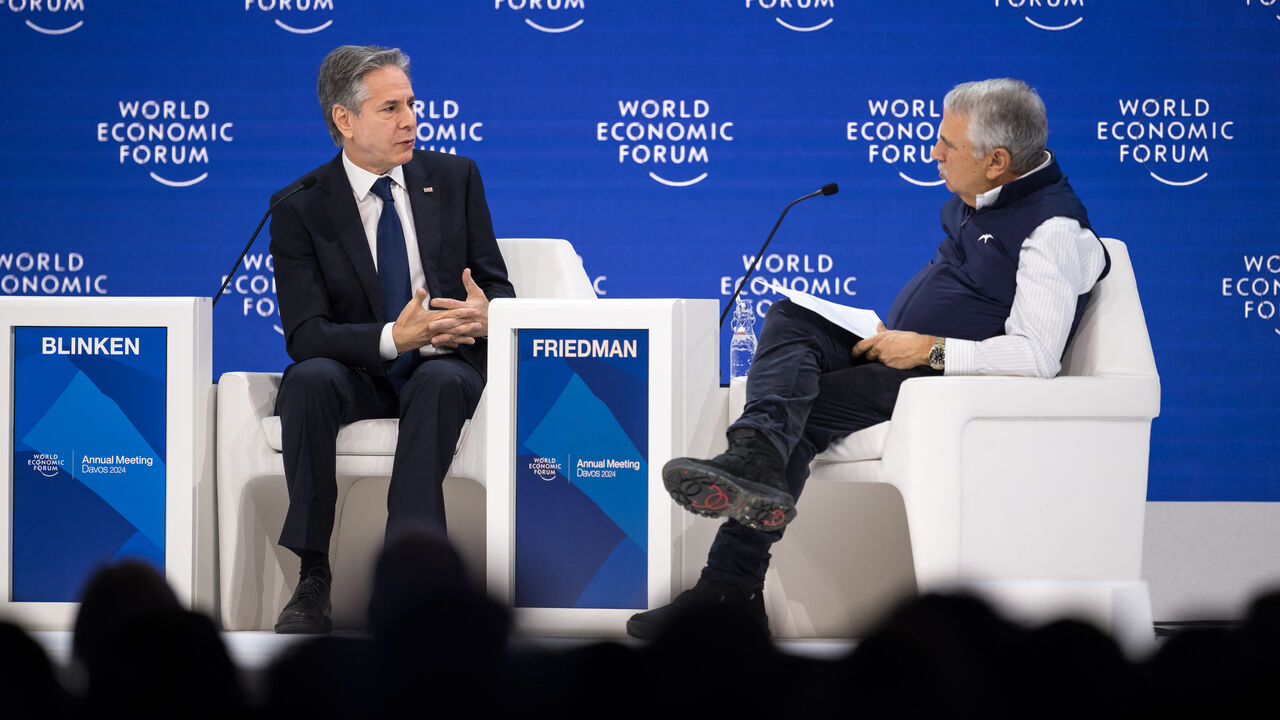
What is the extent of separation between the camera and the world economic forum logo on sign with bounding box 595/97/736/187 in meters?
4.48

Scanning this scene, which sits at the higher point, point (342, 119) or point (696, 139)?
point (696, 139)

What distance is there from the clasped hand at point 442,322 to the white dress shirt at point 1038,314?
3.15 ft

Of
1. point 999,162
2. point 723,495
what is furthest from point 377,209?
point 999,162

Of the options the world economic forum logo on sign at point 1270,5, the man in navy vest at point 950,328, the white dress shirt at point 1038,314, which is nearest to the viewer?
the man in navy vest at point 950,328

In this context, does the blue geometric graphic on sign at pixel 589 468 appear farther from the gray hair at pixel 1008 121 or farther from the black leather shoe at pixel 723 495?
the gray hair at pixel 1008 121

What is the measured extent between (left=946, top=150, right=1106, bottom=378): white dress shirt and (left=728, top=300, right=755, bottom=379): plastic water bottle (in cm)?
181

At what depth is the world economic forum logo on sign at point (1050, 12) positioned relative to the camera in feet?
14.4

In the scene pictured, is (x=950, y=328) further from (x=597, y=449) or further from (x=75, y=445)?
(x=75, y=445)

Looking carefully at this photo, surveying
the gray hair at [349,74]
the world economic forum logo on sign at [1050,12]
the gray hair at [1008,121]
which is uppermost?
the world economic forum logo on sign at [1050,12]

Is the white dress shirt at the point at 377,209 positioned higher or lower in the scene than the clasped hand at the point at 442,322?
higher

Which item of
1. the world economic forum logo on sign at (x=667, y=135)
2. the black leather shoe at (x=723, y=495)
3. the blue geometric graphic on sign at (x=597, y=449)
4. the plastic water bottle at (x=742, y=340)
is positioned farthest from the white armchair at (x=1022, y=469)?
the world economic forum logo on sign at (x=667, y=135)

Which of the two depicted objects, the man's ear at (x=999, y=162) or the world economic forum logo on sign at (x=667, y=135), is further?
the world economic forum logo on sign at (x=667, y=135)

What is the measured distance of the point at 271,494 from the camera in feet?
8.77

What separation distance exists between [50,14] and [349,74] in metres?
2.34
